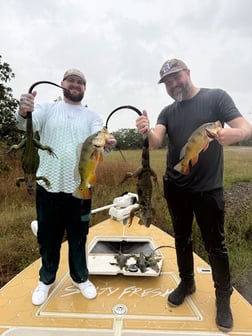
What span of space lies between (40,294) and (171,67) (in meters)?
2.97

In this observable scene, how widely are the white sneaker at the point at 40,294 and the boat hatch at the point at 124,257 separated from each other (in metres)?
0.72

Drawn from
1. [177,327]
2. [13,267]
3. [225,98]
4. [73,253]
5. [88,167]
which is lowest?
[13,267]

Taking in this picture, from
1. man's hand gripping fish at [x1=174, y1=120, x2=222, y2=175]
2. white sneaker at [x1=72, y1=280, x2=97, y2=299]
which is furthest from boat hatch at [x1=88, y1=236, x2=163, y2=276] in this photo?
man's hand gripping fish at [x1=174, y1=120, x2=222, y2=175]

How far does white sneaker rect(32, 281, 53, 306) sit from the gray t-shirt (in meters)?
2.08

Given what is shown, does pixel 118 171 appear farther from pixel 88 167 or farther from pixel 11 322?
pixel 88 167

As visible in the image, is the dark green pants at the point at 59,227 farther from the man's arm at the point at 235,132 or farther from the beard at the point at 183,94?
the man's arm at the point at 235,132

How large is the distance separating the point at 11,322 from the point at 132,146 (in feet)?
7.38

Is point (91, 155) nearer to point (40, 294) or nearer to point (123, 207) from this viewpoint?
point (40, 294)

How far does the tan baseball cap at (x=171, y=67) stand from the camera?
3238 mm

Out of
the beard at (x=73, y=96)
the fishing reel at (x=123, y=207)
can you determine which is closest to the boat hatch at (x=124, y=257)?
the fishing reel at (x=123, y=207)

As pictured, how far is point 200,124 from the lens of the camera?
3.25m

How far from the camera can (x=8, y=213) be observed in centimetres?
823

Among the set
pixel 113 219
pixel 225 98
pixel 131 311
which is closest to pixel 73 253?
pixel 131 311

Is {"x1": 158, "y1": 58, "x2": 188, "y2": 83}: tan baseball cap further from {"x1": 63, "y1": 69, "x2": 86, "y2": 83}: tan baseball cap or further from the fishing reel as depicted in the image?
the fishing reel
